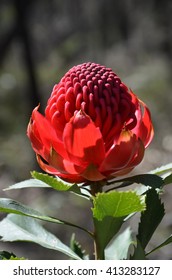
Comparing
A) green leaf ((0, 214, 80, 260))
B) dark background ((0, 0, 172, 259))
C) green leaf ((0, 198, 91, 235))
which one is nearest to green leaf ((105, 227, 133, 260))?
green leaf ((0, 214, 80, 260))

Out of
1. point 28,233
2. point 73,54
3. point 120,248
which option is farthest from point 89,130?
point 73,54

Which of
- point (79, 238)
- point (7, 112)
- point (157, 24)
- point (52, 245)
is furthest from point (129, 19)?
point (52, 245)

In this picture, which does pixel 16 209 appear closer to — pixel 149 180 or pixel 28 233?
pixel 28 233

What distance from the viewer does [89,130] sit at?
3.40 feet

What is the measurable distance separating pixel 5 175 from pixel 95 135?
4.69m

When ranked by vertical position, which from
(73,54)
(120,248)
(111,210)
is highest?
(111,210)

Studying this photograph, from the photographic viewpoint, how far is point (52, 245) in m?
1.17

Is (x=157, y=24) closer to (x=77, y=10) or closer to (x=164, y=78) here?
(x=164, y=78)

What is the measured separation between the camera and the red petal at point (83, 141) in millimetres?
1028

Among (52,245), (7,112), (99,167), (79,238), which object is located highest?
(99,167)

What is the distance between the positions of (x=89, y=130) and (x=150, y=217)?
0.70 feet

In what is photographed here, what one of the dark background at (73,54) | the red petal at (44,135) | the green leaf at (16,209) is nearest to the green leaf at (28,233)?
the green leaf at (16,209)

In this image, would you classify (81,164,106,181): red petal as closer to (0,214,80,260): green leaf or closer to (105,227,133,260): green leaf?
(0,214,80,260): green leaf

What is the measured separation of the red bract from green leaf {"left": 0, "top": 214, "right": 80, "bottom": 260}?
0.15 m
